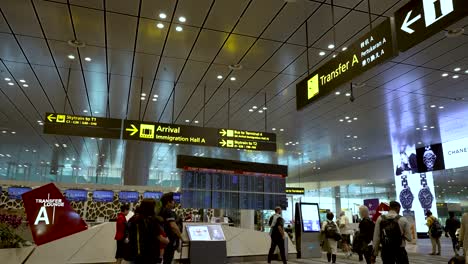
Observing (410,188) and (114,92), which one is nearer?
(114,92)

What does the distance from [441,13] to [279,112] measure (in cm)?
943

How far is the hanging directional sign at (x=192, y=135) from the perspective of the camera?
9.73 m

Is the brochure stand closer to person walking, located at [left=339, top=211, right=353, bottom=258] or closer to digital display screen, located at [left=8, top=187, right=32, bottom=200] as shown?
person walking, located at [left=339, top=211, right=353, bottom=258]

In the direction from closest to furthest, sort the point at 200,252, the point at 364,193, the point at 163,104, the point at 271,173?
the point at 200,252 → the point at 163,104 → the point at 271,173 → the point at 364,193

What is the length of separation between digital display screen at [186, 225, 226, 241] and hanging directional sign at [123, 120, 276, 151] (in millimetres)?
2157

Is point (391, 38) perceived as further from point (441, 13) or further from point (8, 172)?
point (8, 172)

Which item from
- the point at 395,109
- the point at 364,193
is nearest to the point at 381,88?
the point at 395,109

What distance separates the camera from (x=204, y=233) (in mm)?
9016

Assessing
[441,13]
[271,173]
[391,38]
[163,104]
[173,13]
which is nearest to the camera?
[441,13]

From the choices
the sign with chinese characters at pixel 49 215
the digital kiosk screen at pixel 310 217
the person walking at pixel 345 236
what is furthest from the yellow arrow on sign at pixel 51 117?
the person walking at pixel 345 236

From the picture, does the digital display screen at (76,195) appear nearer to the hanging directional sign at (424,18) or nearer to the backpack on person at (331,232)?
the backpack on person at (331,232)

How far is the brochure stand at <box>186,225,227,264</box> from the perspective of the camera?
8609mm

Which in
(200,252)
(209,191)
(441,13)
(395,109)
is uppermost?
(395,109)

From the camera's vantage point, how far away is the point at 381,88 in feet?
35.9
